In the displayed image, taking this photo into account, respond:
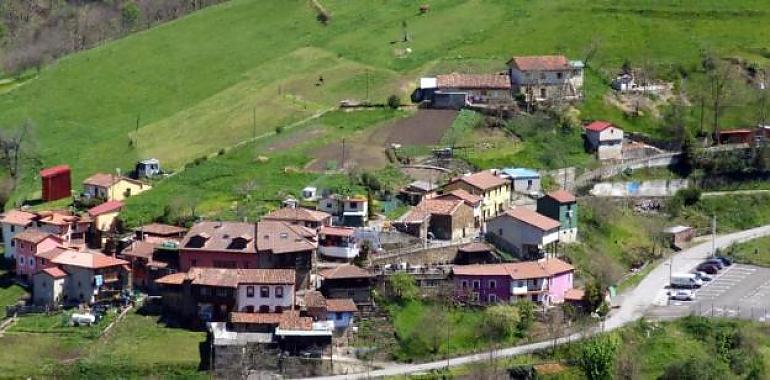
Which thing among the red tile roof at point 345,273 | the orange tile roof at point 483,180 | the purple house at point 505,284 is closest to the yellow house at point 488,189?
the orange tile roof at point 483,180

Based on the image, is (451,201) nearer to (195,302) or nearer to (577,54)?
(195,302)

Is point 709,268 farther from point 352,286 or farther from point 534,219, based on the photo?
point 352,286

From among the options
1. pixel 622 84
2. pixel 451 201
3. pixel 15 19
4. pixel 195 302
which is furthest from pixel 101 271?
pixel 15 19

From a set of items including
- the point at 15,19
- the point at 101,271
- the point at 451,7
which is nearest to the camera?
the point at 101,271

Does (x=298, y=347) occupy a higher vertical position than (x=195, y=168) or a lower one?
lower

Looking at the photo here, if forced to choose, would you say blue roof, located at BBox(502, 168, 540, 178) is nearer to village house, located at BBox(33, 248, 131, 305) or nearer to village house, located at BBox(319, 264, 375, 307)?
village house, located at BBox(319, 264, 375, 307)

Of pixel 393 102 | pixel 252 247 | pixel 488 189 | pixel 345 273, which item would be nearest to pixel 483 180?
pixel 488 189
